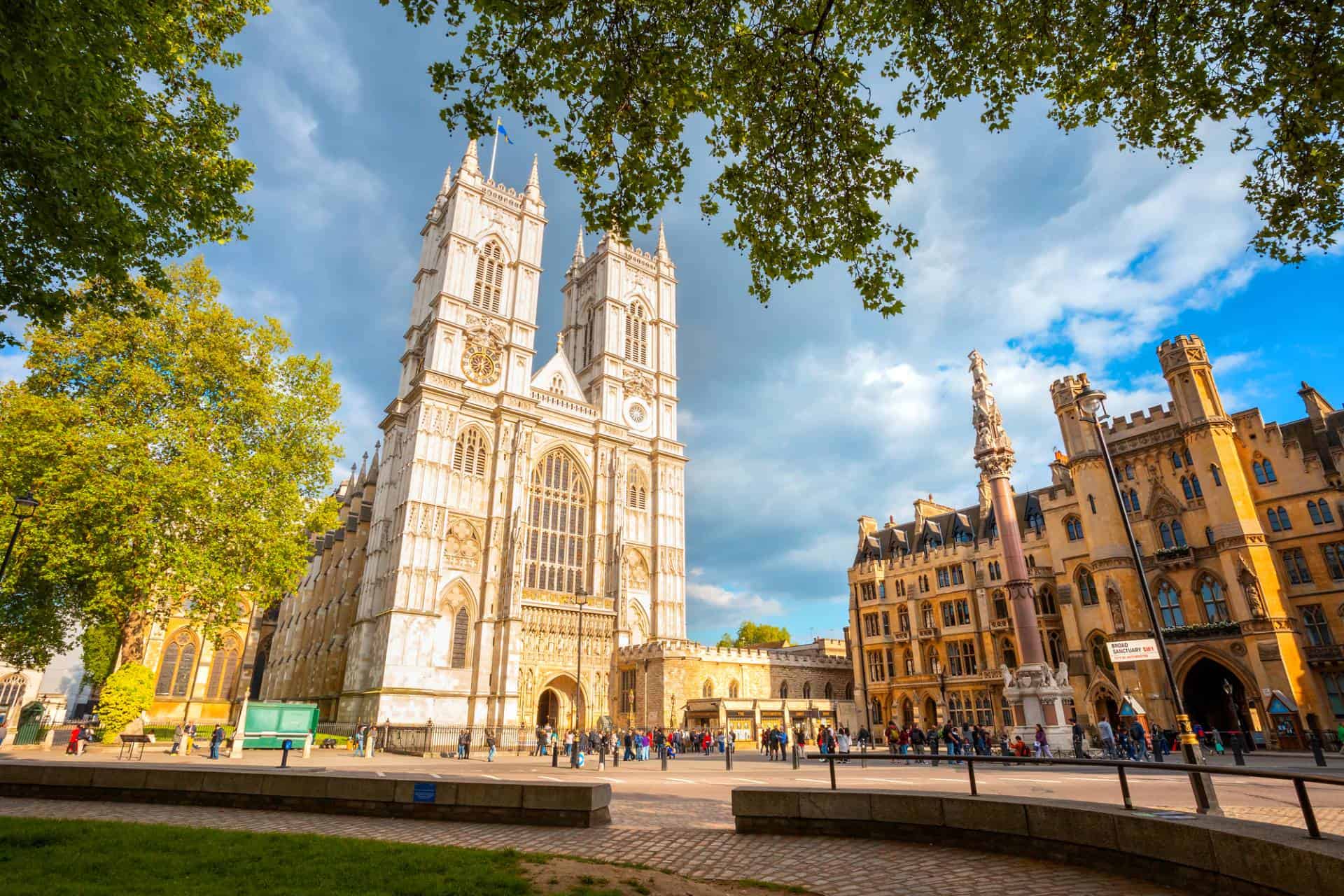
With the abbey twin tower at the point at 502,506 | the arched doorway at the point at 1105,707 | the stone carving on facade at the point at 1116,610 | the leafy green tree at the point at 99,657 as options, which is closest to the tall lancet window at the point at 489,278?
the abbey twin tower at the point at 502,506

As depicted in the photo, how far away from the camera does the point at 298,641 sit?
52.5 meters

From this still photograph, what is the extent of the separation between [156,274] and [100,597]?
14.9 m

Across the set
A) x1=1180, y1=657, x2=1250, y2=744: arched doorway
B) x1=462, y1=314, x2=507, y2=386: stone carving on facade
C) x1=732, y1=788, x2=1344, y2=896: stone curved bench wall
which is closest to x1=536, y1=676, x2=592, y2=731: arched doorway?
x1=462, y1=314, x2=507, y2=386: stone carving on facade

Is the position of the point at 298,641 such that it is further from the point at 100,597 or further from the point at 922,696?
the point at 922,696

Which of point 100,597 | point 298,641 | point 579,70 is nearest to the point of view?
point 579,70

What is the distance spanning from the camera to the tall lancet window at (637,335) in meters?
52.5

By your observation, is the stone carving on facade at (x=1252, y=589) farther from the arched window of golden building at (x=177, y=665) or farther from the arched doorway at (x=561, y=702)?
the arched window of golden building at (x=177, y=665)

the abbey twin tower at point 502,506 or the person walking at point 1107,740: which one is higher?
the abbey twin tower at point 502,506

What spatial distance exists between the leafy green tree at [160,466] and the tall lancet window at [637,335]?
2666cm

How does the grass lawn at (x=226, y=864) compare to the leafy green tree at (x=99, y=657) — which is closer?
the grass lawn at (x=226, y=864)

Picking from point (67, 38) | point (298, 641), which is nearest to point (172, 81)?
point (67, 38)

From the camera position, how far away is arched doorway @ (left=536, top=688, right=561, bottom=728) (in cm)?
3941

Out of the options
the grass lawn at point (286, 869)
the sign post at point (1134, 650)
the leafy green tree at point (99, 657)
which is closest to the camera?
the grass lawn at point (286, 869)

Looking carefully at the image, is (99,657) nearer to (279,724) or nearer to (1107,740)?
(279,724)
